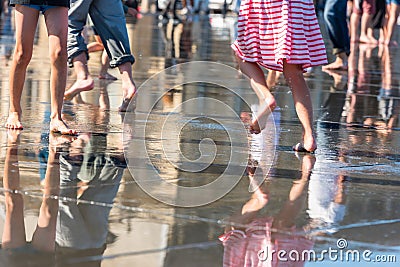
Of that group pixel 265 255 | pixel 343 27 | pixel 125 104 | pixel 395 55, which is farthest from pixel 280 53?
pixel 395 55

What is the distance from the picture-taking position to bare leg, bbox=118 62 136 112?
27.0 ft

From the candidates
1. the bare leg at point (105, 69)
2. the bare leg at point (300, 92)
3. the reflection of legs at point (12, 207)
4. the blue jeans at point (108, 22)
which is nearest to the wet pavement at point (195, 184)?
the reflection of legs at point (12, 207)

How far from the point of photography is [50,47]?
6.86 meters

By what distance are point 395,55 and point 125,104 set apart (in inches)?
374

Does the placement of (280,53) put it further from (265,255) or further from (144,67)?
(144,67)

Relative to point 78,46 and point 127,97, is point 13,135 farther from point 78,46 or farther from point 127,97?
point 78,46

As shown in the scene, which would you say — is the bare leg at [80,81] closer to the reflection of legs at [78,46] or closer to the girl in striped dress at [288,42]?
the reflection of legs at [78,46]

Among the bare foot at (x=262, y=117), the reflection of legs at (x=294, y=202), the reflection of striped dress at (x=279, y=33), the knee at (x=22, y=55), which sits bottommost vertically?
the reflection of legs at (x=294, y=202)

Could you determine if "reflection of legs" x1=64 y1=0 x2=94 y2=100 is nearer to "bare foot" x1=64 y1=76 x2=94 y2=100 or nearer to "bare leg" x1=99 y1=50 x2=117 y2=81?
"bare foot" x1=64 y1=76 x2=94 y2=100

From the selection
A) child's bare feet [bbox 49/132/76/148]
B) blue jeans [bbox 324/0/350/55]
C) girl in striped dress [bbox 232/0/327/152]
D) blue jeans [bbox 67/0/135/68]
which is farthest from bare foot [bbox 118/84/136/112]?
blue jeans [bbox 324/0/350/55]

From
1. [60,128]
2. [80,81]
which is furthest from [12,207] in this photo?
[80,81]

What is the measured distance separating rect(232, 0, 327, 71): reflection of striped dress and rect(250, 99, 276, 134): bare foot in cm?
30

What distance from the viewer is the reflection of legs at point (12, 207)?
4016 mm

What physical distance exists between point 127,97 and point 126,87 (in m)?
0.12
